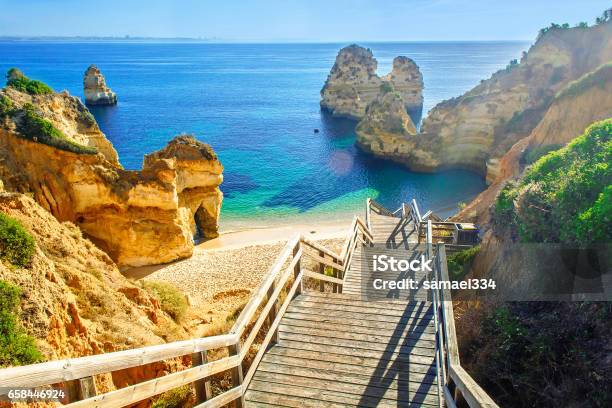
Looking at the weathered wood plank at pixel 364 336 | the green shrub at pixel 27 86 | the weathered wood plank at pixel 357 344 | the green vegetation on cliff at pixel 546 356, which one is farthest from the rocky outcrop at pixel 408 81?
the weathered wood plank at pixel 357 344

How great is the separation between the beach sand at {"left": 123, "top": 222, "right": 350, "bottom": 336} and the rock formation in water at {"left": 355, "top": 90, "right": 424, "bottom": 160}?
1988 centimetres

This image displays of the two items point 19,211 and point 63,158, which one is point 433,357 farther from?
point 63,158

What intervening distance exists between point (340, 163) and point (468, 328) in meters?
43.0

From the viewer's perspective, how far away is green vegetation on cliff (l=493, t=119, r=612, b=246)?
6.38 metres

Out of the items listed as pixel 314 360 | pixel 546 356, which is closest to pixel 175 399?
pixel 314 360

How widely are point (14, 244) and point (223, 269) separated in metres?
15.3

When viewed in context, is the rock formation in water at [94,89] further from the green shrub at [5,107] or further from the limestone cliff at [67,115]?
the green shrub at [5,107]

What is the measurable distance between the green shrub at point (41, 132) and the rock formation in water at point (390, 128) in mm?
34776

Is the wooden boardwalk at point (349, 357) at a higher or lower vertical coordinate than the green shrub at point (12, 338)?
lower

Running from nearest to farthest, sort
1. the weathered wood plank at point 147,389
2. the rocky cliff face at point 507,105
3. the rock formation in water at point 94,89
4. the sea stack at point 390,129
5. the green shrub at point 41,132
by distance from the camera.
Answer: the weathered wood plank at point 147,389
the green shrub at point 41,132
the rocky cliff face at point 507,105
the sea stack at point 390,129
the rock formation in water at point 94,89

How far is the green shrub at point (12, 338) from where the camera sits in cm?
505

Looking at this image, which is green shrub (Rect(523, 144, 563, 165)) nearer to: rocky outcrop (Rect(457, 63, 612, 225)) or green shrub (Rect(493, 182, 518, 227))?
rocky outcrop (Rect(457, 63, 612, 225))

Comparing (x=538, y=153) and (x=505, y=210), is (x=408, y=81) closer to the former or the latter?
(x=538, y=153)

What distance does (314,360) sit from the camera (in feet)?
19.0
